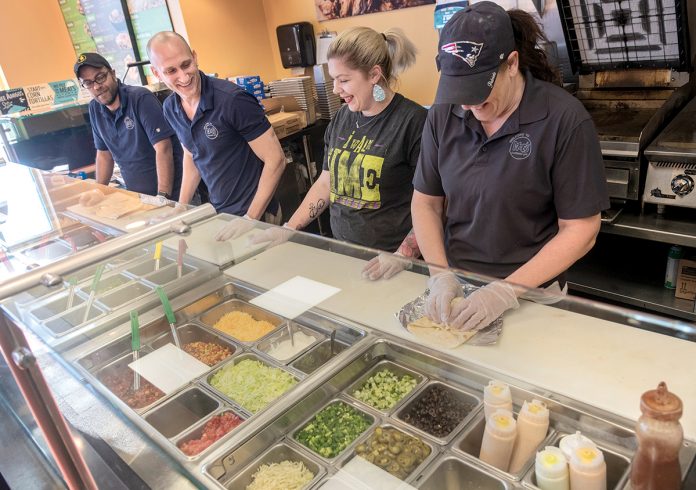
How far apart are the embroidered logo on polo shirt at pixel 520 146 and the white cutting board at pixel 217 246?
3.22ft

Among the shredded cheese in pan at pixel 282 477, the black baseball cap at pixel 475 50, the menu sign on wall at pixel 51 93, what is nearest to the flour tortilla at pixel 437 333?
the shredded cheese in pan at pixel 282 477

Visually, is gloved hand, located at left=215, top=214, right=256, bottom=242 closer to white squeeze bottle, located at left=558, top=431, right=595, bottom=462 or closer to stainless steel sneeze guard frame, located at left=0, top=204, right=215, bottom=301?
stainless steel sneeze guard frame, located at left=0, top=204, right=215, bottom=301

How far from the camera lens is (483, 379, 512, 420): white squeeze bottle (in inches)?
44.4

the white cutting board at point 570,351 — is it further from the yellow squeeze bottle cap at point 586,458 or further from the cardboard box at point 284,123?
the cardboard box at point 284,123

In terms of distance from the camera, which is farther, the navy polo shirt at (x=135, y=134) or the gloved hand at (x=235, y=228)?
the navy polo shirt at (x=135, y=134)

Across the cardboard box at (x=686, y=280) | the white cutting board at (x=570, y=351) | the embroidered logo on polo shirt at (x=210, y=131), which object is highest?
the embroidered logo on polo shirt at (x=210, y=131)

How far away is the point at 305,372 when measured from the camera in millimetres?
1458

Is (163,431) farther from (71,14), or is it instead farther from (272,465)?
(71,14)

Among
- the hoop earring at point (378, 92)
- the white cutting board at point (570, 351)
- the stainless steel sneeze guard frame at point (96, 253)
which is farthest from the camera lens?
the hoop earring at point (378, 92)

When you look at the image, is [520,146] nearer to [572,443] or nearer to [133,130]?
[572,443]

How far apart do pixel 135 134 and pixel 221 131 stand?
109 cm

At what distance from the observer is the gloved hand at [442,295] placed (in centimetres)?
144

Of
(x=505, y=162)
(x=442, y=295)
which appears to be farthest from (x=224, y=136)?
(x=442, y=295)

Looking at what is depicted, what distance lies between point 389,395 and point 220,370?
0.51m
